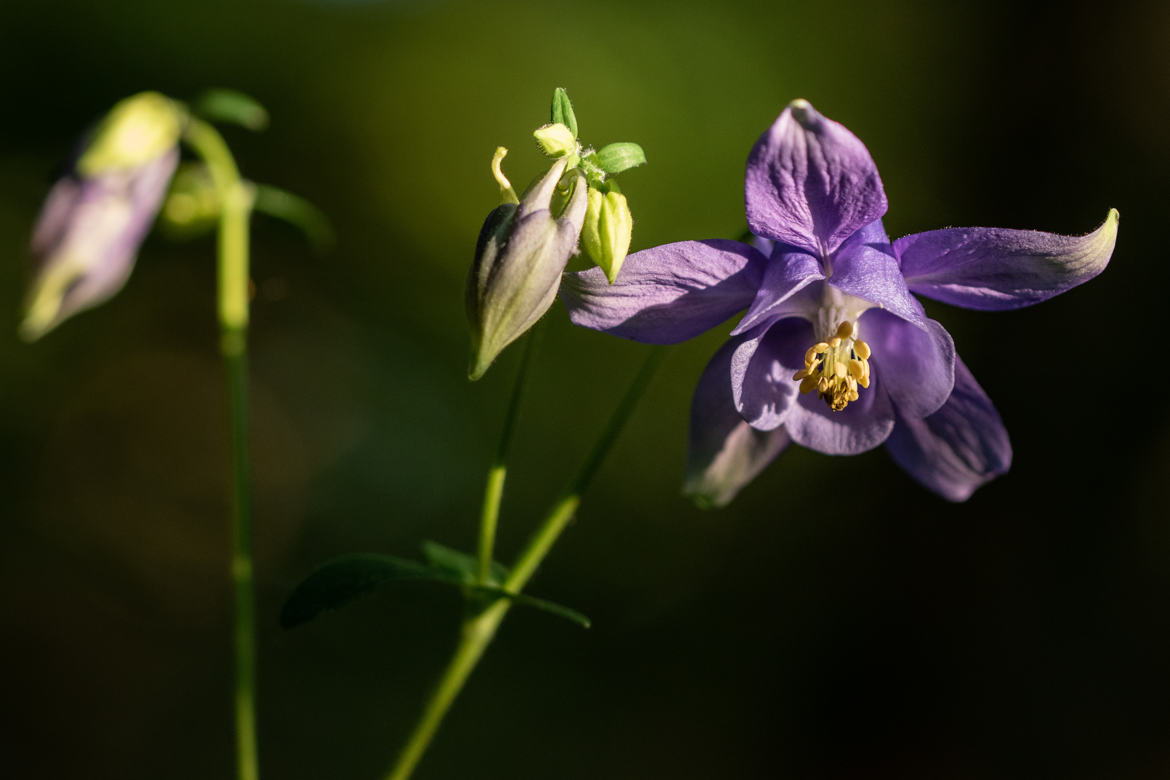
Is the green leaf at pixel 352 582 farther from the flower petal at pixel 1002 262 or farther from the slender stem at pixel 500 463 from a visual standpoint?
the flower petal at pixel 1002 262

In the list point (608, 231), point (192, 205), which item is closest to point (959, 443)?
point (608, 231)

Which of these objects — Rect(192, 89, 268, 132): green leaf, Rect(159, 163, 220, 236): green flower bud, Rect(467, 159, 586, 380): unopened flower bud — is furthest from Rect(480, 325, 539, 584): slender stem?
Rect(159, 163, 220, 236): green flower bud

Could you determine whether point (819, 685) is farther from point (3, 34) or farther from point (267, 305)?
point (3, 34)

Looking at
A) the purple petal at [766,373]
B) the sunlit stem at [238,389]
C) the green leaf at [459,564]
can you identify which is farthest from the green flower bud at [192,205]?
the purple petal at [766,373]

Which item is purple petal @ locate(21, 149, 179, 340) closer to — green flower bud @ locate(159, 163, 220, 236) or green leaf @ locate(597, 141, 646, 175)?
green flower bud @ locate(159, 163, 220, 236)

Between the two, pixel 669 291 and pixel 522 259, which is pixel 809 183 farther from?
pixel 522 259
